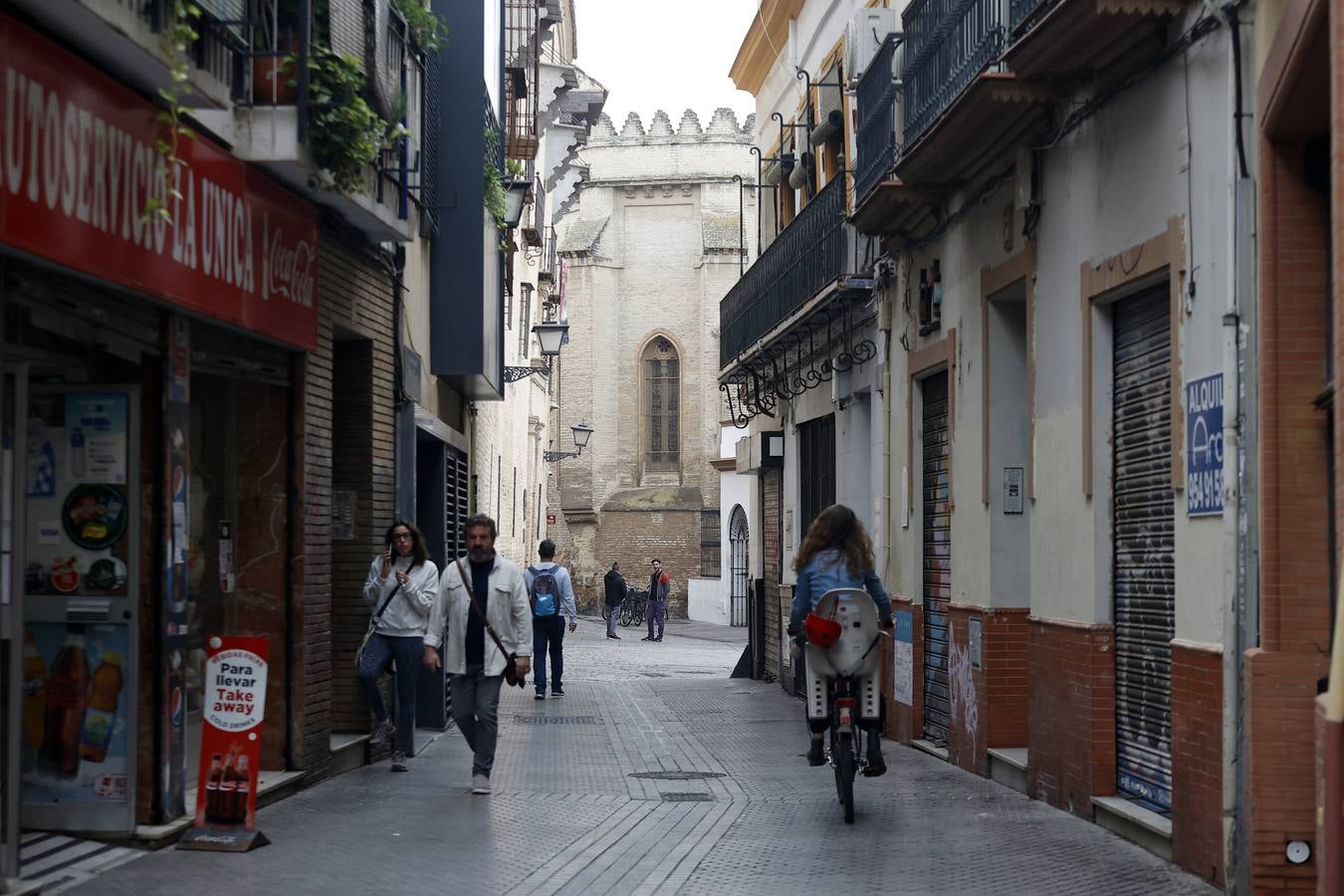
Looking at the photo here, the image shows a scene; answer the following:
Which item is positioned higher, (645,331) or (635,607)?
→ (645,331)

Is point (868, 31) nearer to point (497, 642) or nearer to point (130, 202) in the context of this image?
point (497, 642)

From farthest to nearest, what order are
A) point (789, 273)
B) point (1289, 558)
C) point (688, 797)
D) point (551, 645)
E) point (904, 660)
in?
point (551, 645), point (789, 273), point (904, 660), point (688, 797), point (1289, 558)

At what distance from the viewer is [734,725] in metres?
17.3

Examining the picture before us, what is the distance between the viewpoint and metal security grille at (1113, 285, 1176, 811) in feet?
31.3

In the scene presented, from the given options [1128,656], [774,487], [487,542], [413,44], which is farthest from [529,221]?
[1128,656]

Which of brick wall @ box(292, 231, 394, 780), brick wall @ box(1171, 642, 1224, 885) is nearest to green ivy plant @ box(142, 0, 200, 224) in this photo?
brick wall @ box(292, 231, 394, 780)

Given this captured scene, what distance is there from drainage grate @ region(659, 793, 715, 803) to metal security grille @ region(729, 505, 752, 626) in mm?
37070

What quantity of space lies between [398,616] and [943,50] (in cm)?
585

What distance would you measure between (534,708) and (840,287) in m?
5.67

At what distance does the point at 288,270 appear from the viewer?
1113 cm

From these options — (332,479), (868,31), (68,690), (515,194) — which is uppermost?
(868,31)

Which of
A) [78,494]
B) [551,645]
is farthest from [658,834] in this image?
[551,645]

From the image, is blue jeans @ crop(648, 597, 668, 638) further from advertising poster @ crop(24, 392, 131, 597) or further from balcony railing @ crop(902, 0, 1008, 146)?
advertising poster @ crop(24, 392, 131, 597)

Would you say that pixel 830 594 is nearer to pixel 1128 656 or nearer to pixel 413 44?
pixel 1128 656
